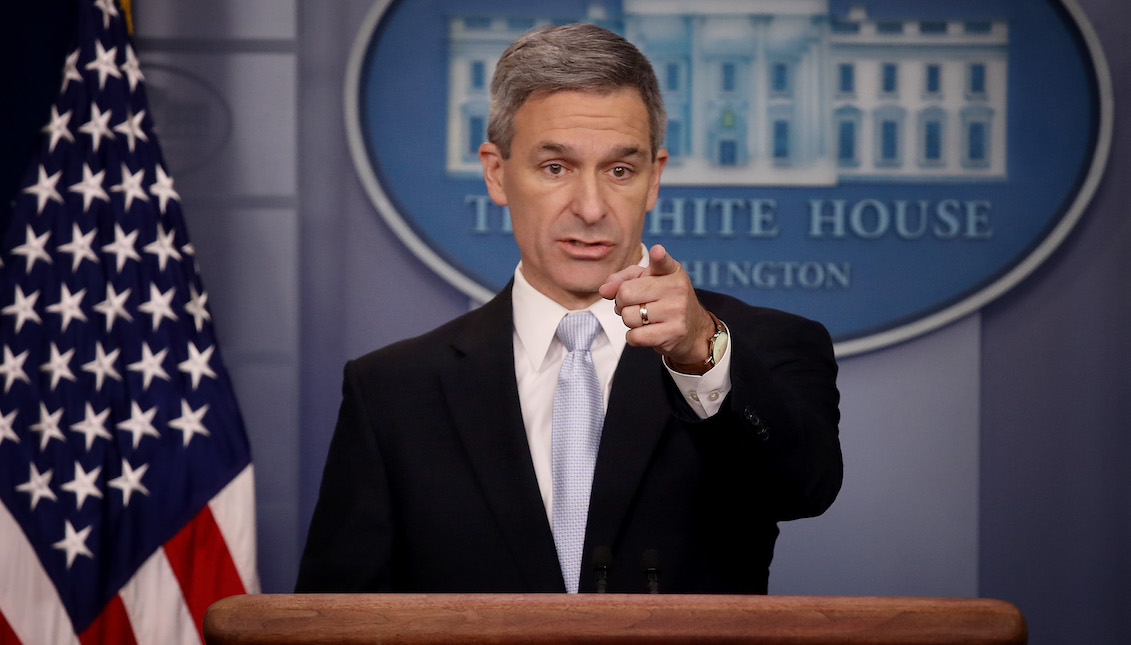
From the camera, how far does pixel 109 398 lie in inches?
98.5

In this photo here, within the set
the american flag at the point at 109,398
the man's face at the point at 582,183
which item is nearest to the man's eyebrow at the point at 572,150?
the man's face at the point at 582,183

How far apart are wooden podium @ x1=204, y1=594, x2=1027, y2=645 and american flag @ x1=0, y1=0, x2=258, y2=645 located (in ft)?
5.58

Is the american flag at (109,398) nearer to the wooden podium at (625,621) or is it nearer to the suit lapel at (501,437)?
the suit lapel at (501,437)

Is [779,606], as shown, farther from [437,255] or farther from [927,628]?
[437,255]

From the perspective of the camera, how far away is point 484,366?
1.71m

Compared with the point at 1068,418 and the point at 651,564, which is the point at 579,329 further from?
the point at 1068,418

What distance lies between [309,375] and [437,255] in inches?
18.7

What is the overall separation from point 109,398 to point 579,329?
4.55 ft

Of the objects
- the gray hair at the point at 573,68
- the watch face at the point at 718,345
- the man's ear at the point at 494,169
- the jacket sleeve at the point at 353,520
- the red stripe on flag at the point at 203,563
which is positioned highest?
the gray hair at the point at 573,68

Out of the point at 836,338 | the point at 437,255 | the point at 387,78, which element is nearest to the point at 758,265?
the point at 836,338

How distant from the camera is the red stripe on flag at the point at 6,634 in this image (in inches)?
92.4

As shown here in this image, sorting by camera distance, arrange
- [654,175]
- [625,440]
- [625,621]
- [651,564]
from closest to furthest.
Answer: [625,621], [651,564], [625,440], [654,175]

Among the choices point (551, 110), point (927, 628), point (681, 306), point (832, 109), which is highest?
point (832, 109)

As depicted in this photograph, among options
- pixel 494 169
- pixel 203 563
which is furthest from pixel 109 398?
pixel 494 169
